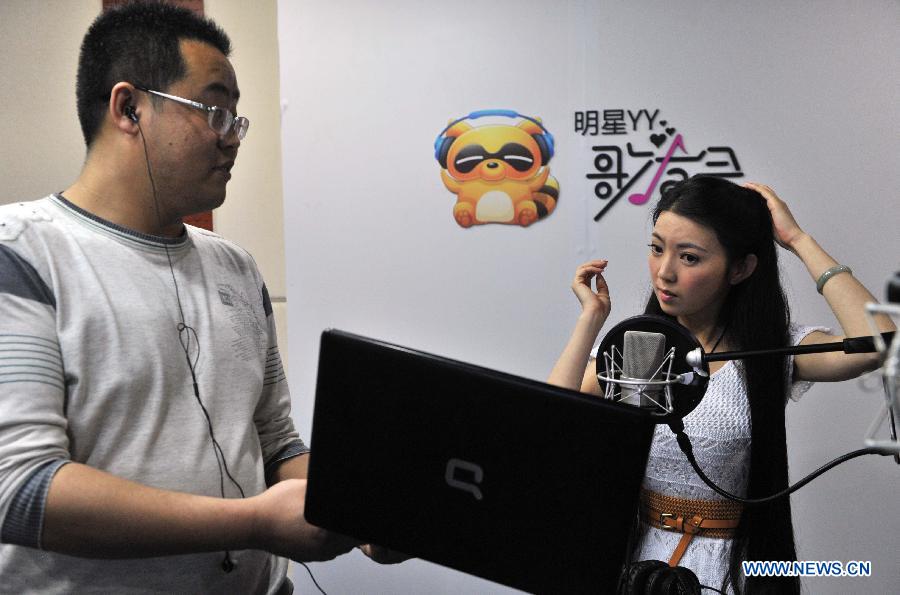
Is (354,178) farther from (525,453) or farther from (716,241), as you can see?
(525,453)

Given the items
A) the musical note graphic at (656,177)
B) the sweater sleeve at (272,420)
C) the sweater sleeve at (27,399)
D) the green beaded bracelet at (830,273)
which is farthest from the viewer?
the musical note graphic at (656,177)

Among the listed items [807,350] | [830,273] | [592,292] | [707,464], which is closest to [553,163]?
[592,292]

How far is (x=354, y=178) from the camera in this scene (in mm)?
3021

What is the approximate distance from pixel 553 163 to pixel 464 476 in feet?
6.81

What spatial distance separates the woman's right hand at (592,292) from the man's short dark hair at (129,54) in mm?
1097

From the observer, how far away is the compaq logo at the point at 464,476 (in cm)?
93

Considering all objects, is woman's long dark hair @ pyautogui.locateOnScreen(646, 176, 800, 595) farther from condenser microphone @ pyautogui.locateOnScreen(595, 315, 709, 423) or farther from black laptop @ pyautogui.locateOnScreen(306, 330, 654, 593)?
black laptop @ pyautogui.locateOnScreen(306, 330, 654, 593)

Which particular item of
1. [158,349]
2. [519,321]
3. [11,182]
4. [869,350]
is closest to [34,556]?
[158,349]

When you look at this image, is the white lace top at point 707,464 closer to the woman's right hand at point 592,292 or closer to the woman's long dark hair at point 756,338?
the woman's long dark hair at point 756,338

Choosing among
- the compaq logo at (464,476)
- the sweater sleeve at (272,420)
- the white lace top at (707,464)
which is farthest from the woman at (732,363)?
the compaq logo at (464,476)

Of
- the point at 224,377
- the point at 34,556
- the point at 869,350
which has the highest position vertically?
the point at 869,350

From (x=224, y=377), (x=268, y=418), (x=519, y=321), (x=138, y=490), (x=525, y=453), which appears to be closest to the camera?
(x=525, y=453)

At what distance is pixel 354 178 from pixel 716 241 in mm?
1589

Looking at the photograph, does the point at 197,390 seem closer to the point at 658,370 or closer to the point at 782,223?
the point at 658,370
